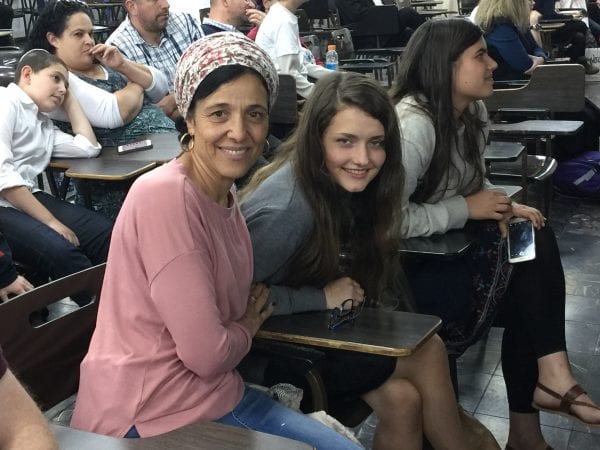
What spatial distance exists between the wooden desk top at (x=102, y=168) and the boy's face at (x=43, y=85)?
0.68ft

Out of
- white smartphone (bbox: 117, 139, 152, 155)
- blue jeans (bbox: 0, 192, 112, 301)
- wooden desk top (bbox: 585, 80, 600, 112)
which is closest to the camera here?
blue jeans (bbox: 0, 192, 112, 301)

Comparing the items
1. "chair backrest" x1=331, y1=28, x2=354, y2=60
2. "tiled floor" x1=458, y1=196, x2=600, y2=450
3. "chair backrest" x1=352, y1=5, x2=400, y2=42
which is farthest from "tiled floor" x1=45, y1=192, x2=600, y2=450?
"chair backrest" x1=352, y1=5, x2=400, y2=42

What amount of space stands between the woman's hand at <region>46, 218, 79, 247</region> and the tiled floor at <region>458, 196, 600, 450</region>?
133cm

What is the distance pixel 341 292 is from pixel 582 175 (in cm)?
308

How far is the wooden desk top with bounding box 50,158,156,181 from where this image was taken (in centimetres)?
260

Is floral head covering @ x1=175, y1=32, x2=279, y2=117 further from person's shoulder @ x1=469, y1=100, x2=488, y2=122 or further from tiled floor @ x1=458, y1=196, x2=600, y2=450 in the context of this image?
tiled floor @ x1=458, y1=196, x2=600, y2=450

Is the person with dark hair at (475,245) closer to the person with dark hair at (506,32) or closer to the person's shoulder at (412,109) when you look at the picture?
the person's shoulder at (412,109)

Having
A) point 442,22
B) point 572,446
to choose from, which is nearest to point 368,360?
point 572,446

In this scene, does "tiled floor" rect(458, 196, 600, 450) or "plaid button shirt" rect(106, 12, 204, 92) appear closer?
"tiled floor" rect(458, 196, 600, 450)

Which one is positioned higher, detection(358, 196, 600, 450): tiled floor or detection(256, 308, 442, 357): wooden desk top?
detection(256, 308, 442, 357): wooden desk top

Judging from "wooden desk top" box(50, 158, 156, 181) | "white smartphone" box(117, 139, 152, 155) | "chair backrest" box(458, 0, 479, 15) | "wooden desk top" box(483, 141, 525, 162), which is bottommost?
"chair backrest" box(458, 0, 479, 15)

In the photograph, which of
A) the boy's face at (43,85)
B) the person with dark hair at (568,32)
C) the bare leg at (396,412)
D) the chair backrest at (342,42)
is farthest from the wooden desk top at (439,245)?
the person with dark hair at (568,32)

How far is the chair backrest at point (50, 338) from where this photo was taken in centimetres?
142

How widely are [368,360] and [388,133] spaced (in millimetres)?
511
